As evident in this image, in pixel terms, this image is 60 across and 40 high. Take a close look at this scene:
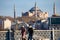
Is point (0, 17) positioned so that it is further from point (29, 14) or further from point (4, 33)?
point (4, 33)

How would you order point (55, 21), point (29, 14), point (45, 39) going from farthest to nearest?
point (29, 14), point (55, 21), point (45, 39)

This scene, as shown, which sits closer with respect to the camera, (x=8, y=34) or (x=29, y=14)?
(x=8, y=34)

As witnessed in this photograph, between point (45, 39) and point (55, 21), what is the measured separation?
15.9 metres

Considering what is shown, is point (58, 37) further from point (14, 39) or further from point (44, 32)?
point (14, 39)

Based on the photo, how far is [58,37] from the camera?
7523 millimetres

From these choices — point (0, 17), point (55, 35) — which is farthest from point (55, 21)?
point (55, 35)

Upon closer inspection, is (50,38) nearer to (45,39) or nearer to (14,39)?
(45,39)

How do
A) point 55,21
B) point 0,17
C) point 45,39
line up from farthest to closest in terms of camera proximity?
point 0,17 < point 55,21 < point 45,39

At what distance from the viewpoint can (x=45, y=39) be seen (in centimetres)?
719

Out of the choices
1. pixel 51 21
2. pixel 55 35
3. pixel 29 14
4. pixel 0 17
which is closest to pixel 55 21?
pixel 51 21

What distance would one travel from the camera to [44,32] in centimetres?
756

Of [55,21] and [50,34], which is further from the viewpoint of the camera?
[55,21]

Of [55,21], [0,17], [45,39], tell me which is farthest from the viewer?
[0,17]

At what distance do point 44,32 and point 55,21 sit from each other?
15540 mm
